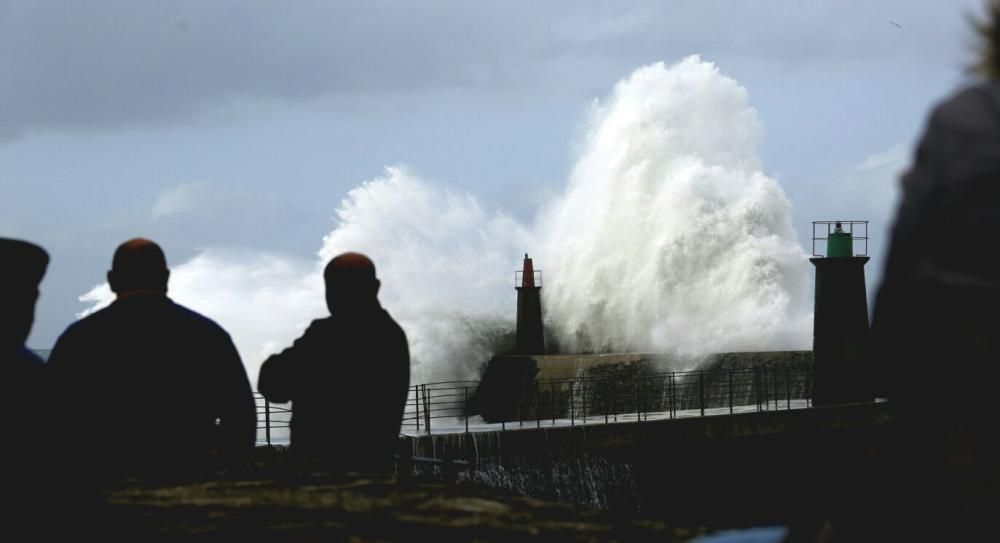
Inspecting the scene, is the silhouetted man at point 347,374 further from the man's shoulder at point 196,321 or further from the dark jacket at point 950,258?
the dark jacket at point 950,258

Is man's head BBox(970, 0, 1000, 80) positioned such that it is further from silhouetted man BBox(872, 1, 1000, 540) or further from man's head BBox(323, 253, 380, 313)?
man's head BBox(323, 253, 380, 313)

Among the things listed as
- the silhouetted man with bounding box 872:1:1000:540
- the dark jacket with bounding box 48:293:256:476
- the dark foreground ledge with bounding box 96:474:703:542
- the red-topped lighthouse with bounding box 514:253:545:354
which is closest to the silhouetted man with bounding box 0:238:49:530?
the dark foreground ledge with bounding box 96:474:703:542

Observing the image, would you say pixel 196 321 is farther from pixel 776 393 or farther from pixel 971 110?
pixel 776 393

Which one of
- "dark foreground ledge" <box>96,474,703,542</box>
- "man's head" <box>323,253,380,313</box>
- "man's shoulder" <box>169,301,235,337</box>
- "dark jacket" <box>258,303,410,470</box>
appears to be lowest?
"dark foreground ledge" <box>96,474,703,542</box>

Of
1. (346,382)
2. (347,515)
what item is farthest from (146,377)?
(347,515)

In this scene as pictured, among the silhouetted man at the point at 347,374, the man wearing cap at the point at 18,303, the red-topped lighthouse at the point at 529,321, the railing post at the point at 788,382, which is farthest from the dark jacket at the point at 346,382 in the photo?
the red-topped lighthouse at the point at 529,321

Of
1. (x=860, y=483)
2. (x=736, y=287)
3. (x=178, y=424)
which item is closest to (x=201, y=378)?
(x=178, y=424)

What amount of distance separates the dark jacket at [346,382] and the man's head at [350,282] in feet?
0.12

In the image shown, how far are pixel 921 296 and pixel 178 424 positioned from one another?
2.91 meters

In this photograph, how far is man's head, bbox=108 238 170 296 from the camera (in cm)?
417

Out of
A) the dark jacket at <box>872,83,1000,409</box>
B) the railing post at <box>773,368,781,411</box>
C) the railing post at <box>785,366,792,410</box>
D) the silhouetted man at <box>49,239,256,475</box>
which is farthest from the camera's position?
the railing post at <box>785,366,792,410</box>

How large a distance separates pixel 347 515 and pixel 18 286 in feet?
2.90

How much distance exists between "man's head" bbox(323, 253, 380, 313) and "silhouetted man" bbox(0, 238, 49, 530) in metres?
1.33

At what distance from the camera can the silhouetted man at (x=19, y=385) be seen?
292cm
